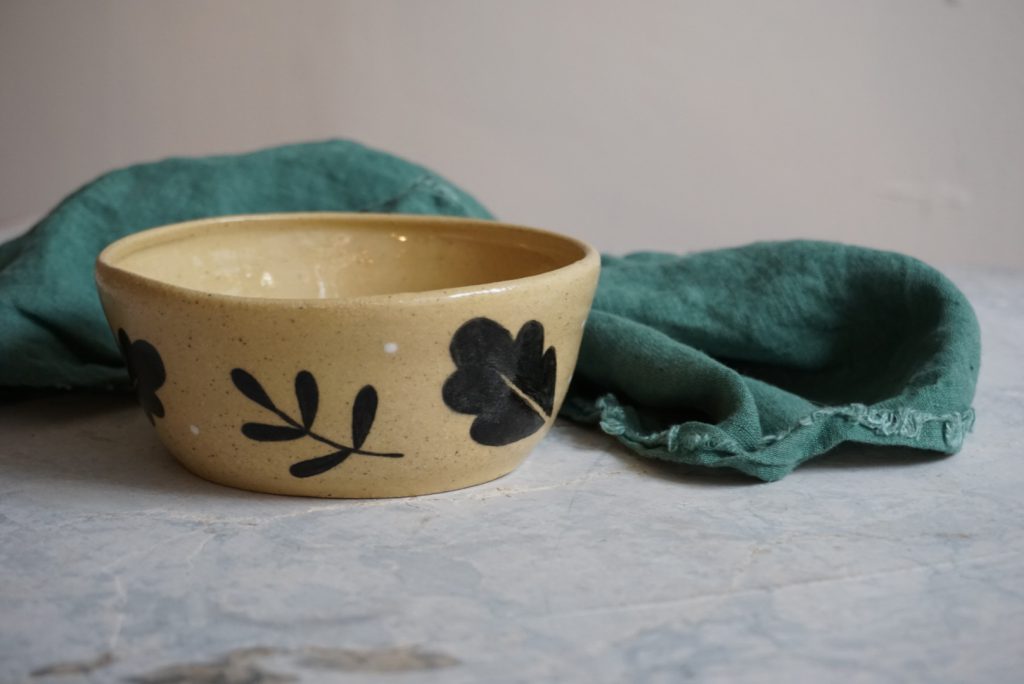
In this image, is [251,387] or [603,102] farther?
[603,102]

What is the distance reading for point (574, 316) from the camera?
62 cm

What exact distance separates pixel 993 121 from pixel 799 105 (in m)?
0.33

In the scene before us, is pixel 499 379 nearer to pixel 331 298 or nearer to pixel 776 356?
pixel 331 298

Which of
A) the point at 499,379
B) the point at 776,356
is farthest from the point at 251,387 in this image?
the point at 776,356

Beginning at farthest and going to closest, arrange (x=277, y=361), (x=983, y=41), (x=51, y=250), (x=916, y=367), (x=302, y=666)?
(x=983, y=41), (x=51, y=250), (x=916, y=367), (x=277, y=361), (x=302, y=666)

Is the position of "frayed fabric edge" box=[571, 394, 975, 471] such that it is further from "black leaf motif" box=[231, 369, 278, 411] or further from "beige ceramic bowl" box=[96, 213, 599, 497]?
"black leaf motif" box=[231, 369, 278, 411]

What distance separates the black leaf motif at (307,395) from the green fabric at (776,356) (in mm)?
Answer: 200

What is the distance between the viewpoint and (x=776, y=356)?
78 centimetres

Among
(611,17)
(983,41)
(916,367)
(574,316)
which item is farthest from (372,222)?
(983,41)

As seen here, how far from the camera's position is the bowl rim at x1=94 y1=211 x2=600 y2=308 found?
1.79 ft

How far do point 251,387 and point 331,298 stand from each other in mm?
68

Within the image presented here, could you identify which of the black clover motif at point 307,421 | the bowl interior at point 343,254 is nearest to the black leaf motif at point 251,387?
the black clover motif at point 307,421

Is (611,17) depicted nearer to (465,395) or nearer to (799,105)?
(799,105)

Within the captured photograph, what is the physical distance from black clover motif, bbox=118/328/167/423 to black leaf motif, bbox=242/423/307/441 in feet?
0.18
